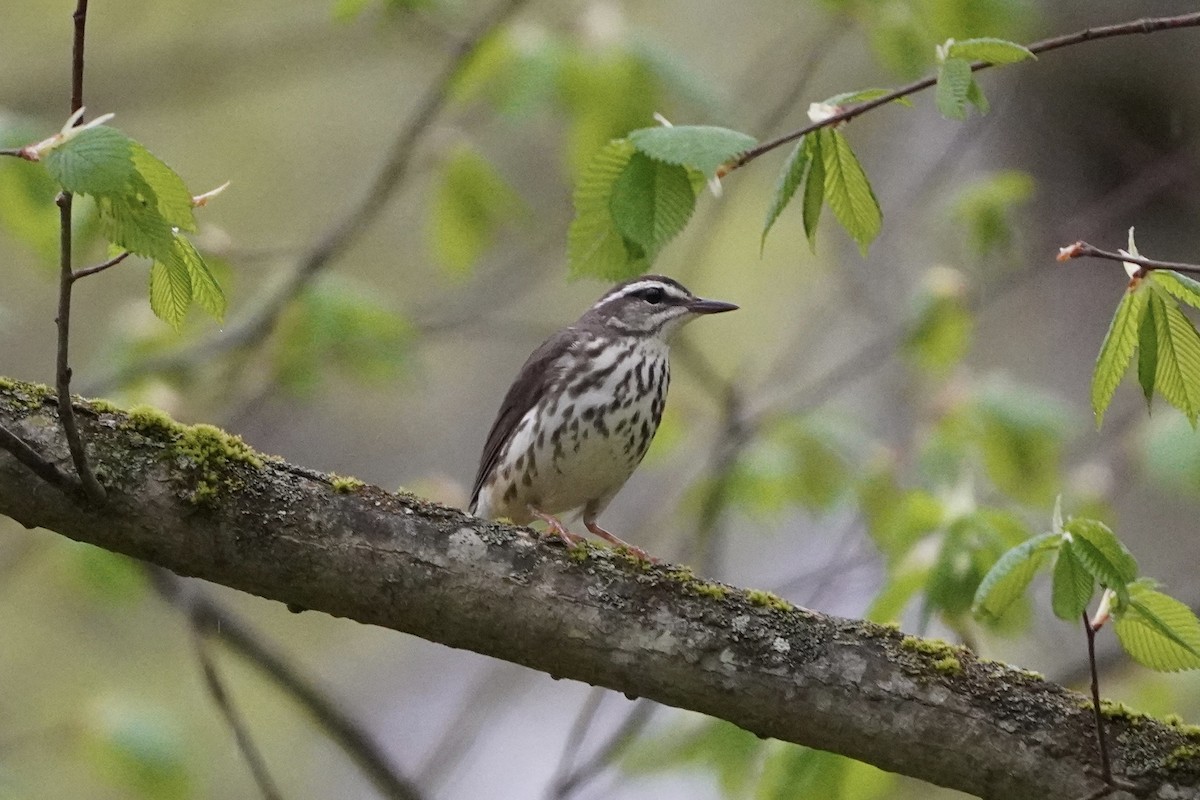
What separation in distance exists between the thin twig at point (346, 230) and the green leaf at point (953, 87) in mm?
2963

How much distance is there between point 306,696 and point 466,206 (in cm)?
227

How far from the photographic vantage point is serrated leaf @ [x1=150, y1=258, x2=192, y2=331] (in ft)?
9.06

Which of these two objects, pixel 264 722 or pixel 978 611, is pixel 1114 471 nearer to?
pixel 978 611

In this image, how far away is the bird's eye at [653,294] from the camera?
5.96m

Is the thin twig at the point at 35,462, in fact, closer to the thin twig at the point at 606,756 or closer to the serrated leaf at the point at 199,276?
the serrated leaf at the point at 199,276

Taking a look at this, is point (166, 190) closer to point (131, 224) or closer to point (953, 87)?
point (131, 224)

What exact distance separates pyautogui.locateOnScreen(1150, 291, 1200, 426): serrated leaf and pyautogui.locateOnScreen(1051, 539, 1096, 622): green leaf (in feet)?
1.31

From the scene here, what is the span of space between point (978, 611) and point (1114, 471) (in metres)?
3.80

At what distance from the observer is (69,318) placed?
108 inches

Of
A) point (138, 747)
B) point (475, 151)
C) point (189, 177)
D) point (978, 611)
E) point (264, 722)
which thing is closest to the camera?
point (978, 611)

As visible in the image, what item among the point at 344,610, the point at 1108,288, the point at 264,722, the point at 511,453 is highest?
the point at 1108,288

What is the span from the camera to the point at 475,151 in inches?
243

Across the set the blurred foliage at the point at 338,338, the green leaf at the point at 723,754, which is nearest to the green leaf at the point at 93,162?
the green leaf at the point at 723,754

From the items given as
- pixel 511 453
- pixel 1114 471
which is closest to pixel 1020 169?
pixel 1114 471
